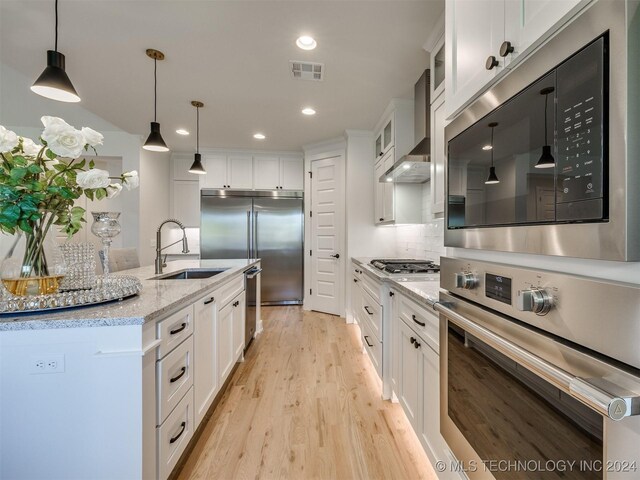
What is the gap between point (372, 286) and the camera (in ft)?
7.70

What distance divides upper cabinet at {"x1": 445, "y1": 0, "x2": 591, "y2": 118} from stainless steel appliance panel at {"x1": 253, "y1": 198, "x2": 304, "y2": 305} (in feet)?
12.4

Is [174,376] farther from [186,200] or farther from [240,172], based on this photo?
[186,200]

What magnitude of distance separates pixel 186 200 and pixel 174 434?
4214 mm

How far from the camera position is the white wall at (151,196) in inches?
161

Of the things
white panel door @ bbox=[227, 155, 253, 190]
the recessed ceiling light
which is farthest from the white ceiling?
white panel door @ bbox=[227, 155, 253, 190]

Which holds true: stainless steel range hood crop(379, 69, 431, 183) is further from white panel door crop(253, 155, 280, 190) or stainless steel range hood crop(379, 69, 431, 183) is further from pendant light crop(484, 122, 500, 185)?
white panel door crop(253, 155, 280, 190)

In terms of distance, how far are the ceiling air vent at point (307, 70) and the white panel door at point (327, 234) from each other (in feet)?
5.45

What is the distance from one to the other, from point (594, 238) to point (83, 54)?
333 centimetres

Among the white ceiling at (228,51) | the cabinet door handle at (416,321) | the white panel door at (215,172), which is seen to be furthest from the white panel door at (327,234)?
the cabinet door handle at (416,321)

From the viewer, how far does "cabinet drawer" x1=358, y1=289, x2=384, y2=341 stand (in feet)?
6.75

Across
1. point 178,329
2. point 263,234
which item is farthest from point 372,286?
point 263,234

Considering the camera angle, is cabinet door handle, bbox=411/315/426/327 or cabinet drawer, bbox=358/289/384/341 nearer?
cabinet door handle, bbox=411/315/426/327

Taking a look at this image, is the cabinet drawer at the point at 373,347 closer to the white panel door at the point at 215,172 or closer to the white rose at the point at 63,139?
the white rose at the point at 63,139

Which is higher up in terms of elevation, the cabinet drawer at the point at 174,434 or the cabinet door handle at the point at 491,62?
the cabinet door handle at the point at 491,62
